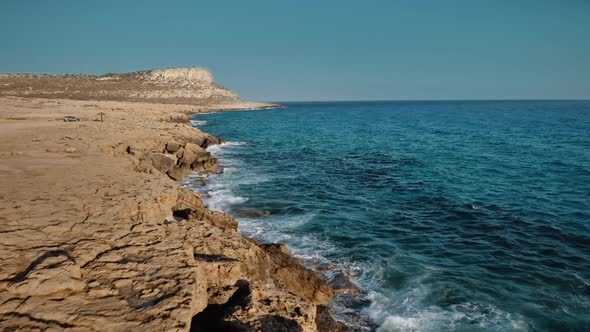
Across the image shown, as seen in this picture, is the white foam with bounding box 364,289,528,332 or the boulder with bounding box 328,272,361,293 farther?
the boulder with bounding box 328,272,361,293

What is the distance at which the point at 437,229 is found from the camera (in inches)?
691

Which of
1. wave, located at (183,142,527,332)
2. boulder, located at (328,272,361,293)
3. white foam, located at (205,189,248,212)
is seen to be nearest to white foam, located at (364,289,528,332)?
wave, located at (183,142,527,332)

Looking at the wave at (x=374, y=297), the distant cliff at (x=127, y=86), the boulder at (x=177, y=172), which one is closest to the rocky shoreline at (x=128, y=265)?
the wave at (x=374, y=297)

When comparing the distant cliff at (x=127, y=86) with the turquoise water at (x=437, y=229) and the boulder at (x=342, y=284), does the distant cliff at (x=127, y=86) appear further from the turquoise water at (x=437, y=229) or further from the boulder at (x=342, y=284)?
the boulder at (x=342, y=284)

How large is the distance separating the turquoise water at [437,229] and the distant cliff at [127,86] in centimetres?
8615

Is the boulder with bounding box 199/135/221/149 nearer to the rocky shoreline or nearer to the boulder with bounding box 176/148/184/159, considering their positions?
the boulder with bounding box 176/148/184/159

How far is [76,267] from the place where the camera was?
6895 mm

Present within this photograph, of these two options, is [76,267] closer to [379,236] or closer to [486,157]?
[379,236]

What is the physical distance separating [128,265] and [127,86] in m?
134

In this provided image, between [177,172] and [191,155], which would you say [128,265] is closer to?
[177,172]

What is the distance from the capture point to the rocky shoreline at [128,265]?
600 cm

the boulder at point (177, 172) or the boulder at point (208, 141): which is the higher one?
the boulder at point (208, 141)

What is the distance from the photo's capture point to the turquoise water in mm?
11328

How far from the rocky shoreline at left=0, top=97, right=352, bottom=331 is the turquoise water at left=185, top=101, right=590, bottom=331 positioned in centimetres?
325
